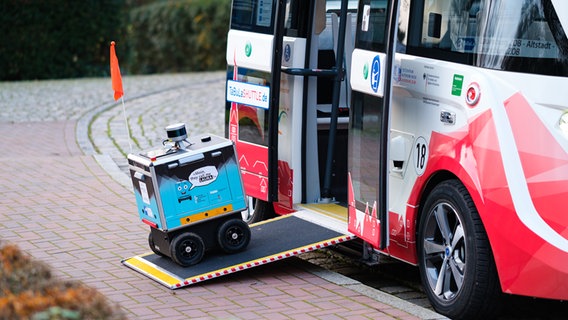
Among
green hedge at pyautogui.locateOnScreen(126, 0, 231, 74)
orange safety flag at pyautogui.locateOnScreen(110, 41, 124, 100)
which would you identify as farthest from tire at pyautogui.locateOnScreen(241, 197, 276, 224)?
green hedge at pyautogui.locateOnScreen(126, 0, 231, 74)

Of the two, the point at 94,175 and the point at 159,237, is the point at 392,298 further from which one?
the point at 94,175

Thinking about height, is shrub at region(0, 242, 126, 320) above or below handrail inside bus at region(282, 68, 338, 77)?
below

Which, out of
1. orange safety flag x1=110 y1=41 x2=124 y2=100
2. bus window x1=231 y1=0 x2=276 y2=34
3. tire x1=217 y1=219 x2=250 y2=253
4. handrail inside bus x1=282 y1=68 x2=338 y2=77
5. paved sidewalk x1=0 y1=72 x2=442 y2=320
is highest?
bus window x1=231 y1=0 x2=276 y2=34

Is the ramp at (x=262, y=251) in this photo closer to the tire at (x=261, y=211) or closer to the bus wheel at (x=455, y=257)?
the tire at (x=261, y=211)

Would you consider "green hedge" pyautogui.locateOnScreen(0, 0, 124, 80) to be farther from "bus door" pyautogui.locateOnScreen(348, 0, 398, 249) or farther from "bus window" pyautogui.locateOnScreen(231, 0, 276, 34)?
"bus door" pyautogui.locateOnScreen(348, 0, 398, 249)

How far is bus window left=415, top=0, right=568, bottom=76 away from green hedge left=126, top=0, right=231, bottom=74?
64.4 feet

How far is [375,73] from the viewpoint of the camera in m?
6.24

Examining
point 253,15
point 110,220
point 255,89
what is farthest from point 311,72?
point 110,220

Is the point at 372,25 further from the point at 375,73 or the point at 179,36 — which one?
the point at 179,36

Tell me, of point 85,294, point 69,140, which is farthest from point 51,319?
point 69,140

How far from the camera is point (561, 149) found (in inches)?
211

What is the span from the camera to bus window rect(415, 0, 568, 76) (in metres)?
5.51

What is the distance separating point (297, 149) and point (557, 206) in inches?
104

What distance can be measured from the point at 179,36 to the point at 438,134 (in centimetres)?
2174
